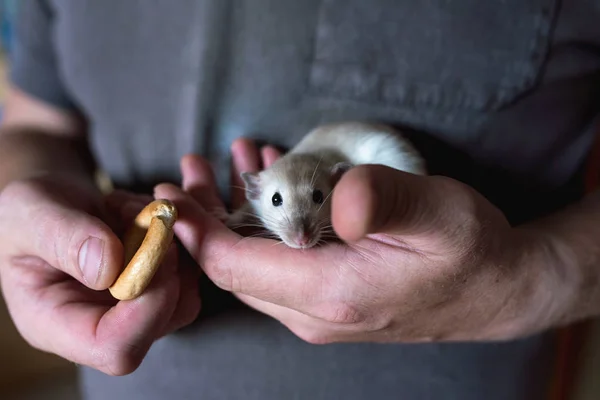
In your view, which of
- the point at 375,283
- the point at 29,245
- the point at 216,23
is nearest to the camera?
the point at 375,283

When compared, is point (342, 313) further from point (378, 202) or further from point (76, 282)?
point (76, 282)

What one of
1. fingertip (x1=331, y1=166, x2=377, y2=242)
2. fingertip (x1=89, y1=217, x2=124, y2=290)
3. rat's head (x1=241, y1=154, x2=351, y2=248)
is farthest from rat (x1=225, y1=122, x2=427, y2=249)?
fingertip (x1=331, y1=166, x2=377, y2=242)

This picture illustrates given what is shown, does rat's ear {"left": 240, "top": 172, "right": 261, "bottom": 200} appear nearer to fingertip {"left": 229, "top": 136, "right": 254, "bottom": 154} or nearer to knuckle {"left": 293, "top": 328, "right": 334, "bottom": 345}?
fingertip {"left": 229, "top": 136, "right": 254, "bottom": 154}

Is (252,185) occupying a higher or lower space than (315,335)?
higher

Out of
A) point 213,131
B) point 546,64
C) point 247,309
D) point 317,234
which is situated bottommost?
point 247,309

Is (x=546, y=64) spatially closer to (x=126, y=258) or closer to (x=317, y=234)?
(x=317, y=234)

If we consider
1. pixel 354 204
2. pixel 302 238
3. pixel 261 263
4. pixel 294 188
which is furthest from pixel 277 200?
pixel 354 204

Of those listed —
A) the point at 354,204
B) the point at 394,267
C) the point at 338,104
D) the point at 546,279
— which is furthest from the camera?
the point at 338,104

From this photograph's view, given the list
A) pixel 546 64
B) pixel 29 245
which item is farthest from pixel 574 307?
pixel 29 245

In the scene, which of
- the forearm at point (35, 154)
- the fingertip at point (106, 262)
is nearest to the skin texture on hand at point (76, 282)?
the fingertip at point (106, 262)
